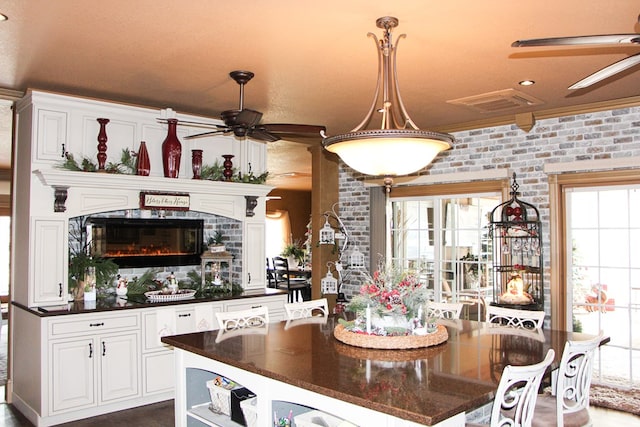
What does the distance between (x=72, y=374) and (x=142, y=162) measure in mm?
1814

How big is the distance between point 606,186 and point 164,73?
3.93 m

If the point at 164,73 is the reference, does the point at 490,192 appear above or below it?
below

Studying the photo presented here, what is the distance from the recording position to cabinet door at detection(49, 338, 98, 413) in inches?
162

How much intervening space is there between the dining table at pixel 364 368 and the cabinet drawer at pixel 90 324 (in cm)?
139

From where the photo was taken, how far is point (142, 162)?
4.80 meters

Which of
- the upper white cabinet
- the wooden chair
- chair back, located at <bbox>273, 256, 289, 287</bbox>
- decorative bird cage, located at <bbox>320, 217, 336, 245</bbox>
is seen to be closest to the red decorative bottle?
the upper white cabinet

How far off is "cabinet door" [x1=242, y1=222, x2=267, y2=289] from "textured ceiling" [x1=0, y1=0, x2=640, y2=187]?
49.6 inches

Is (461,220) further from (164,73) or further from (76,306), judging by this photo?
(76,306)

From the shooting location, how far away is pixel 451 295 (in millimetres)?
6035

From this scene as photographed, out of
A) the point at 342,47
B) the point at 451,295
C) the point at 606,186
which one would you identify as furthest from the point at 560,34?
the point at 451,295

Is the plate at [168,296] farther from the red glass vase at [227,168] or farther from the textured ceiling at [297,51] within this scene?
the textured ceiling at [297,51]

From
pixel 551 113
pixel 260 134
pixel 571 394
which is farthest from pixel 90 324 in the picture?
pixel 551 113

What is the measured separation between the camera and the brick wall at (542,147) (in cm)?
484

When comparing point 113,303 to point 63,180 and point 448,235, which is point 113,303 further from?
point 448,235
